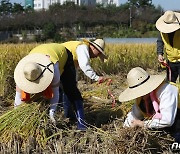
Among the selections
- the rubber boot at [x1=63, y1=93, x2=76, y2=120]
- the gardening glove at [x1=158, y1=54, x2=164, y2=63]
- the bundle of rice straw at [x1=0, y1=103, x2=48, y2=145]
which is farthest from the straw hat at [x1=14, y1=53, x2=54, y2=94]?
the gardening glove at [x1=158, y1=54, x2=164, y2=63]

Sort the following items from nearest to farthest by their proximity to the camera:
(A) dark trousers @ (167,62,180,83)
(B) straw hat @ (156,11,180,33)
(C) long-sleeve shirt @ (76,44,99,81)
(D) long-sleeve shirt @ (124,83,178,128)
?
(D) long-sleeve shirt @ (124,83,178,128) → (C) long-sleeve shirt @ (76,44,99,81) → (B) straw hat @ (156,11,180,33) → (A) dark trousers @ (167,62,180,83)

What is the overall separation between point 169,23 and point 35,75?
5.97 ft

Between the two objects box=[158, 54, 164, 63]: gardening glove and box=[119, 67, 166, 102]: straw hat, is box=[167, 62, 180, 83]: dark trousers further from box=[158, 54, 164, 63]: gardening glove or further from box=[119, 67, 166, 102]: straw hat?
box=[119, 67, 166, 102]: straw hat

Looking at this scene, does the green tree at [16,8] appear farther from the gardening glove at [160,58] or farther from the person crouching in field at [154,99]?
the person crouching in field at [154,99]

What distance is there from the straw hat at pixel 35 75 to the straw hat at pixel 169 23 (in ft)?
5.13

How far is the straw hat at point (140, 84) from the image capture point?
301cm

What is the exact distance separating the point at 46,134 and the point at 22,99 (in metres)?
0.38

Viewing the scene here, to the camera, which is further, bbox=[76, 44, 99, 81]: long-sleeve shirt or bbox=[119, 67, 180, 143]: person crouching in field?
bbox=[76, 44, 99, 81]: long-sleeve shirt

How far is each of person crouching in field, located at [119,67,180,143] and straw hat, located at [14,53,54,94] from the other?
0.68 meters

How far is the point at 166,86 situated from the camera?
3.06 metres

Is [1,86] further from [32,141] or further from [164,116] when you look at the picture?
[164,116]

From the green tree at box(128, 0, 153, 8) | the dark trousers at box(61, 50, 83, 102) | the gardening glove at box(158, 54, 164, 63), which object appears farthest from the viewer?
the green tree at box(128, 0, 153, 8)

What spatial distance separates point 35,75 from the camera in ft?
11.0

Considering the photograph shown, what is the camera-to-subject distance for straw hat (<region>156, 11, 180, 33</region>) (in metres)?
4.39
